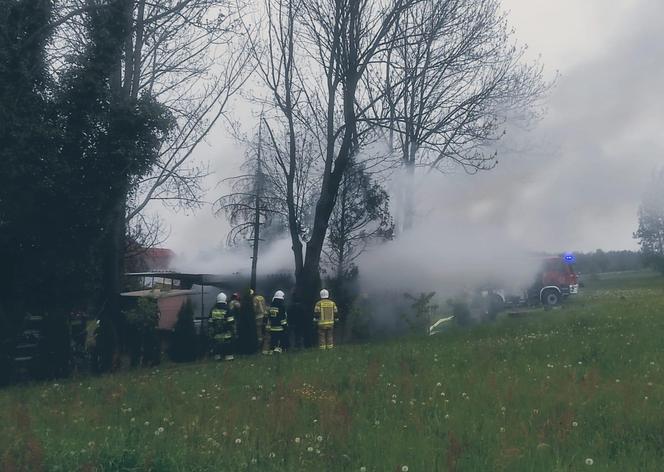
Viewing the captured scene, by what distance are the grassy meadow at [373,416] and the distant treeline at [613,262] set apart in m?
38.6

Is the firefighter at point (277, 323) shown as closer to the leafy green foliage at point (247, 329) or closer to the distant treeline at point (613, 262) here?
the leafy green foliage at point (247, 329)

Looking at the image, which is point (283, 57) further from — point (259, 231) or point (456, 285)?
point (456, 285)

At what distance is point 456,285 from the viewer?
104 ft

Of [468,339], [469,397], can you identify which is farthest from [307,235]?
[469,397]

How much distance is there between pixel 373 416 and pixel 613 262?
164 ft

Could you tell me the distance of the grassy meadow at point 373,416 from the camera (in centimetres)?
713

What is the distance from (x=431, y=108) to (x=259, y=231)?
892 centimetres

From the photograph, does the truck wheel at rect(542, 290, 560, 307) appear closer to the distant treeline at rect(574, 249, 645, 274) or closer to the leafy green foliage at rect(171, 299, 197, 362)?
the distant treeline at rect(574, 249, 645, 274)

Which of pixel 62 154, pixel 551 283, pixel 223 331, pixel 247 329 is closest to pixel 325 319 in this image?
pixel 247 329

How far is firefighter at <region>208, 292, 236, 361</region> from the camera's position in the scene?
21656 millimetres

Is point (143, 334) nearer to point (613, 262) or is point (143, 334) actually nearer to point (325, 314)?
point (325, 314)

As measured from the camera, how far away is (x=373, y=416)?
9.40m

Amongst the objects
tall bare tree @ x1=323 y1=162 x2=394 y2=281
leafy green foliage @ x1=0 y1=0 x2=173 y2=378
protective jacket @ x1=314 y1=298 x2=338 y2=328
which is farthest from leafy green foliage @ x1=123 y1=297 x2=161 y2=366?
tall bare tree @ x1=323 y1=162 x2=394 y2=281

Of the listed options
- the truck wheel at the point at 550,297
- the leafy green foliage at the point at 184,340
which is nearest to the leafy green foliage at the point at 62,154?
the leafy green foliage at the point at 184,340
